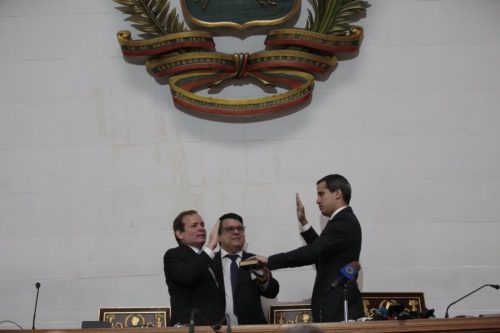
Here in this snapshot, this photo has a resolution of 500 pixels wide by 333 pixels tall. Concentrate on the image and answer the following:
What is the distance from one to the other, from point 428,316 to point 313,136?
192cm

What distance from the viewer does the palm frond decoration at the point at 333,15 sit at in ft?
22.6

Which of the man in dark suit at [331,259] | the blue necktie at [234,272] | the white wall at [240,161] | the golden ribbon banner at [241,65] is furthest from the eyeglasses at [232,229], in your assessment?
the golden ribbon banner at [241,65]

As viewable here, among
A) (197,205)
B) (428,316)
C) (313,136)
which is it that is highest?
(313,136)

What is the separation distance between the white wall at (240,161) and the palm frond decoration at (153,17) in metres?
0.19

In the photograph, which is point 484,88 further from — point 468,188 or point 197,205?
point 197,205

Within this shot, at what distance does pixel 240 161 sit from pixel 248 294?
111cm

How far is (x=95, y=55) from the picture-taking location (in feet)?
22.9

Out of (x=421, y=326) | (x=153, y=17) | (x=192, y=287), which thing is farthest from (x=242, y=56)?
(x=421, y=326)

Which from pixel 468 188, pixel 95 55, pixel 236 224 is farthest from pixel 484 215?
pixel 95 55

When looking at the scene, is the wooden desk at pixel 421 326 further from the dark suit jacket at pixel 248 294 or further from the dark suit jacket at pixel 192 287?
the dark suit jacket at pixel 248 294

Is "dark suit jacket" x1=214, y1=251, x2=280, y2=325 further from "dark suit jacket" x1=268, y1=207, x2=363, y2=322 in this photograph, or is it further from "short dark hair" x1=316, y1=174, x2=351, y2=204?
"short dark hair" x1=316, y1=174, x2=351, y2=204

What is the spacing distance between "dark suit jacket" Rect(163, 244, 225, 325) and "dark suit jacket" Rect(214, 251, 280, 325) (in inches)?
8.2

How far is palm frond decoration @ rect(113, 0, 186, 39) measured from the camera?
6918mm

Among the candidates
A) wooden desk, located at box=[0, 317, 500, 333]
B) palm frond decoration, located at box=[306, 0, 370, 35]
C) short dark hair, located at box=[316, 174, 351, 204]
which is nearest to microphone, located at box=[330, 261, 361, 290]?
wooden desk, located at box=[0, 317, 500, 333]
